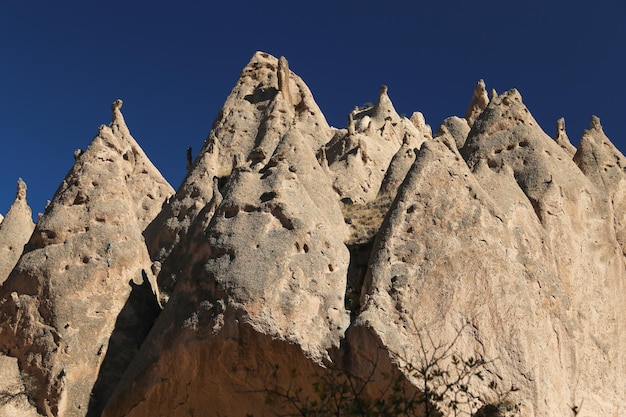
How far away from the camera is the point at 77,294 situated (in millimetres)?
15195

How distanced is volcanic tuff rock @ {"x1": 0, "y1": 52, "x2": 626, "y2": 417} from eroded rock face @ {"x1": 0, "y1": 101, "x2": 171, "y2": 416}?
0.11 ft

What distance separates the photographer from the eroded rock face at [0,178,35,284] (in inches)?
744

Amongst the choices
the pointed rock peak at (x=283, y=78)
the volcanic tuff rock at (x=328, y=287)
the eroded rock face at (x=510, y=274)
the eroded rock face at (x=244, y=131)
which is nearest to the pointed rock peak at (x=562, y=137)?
the volcanic tuff rock at (x=328, y=287)

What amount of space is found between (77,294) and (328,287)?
4652 mm

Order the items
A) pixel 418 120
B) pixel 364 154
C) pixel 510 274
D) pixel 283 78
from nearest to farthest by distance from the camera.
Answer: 1. pixel 510 274
2. pixel 364 154
3. pixel 283 78
4. pixel 418 120

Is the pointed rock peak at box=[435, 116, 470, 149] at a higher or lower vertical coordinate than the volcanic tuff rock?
higher

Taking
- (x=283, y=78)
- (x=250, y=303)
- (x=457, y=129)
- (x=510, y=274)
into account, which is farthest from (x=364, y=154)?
(x=250, y=303)

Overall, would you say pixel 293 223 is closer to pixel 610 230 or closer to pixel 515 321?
pixel 515 321

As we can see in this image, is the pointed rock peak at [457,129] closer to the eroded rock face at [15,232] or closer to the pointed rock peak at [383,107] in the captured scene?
the pointed rock peak at [383,107]

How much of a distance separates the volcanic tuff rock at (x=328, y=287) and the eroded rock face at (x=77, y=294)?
33mm

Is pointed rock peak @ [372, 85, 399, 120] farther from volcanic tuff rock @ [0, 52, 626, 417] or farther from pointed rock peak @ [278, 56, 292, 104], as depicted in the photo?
volcanic tuff rock @ [0, 52, 626, 417]

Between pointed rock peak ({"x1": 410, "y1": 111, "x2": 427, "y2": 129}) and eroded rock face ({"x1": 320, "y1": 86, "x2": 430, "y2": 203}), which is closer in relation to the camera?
eroded rock face ({"x1": 320, "y1": 86, "x2": 430, "y2": 203})

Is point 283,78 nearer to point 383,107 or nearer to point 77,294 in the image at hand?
point 383,107

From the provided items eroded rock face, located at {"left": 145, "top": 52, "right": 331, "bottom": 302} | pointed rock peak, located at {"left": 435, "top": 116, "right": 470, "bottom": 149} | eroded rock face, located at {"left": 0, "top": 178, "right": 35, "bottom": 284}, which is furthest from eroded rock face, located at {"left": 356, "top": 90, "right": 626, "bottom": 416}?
eroded rock face, located at {"left": 0, "top": 178, "right": 35, "bottom": 284}
